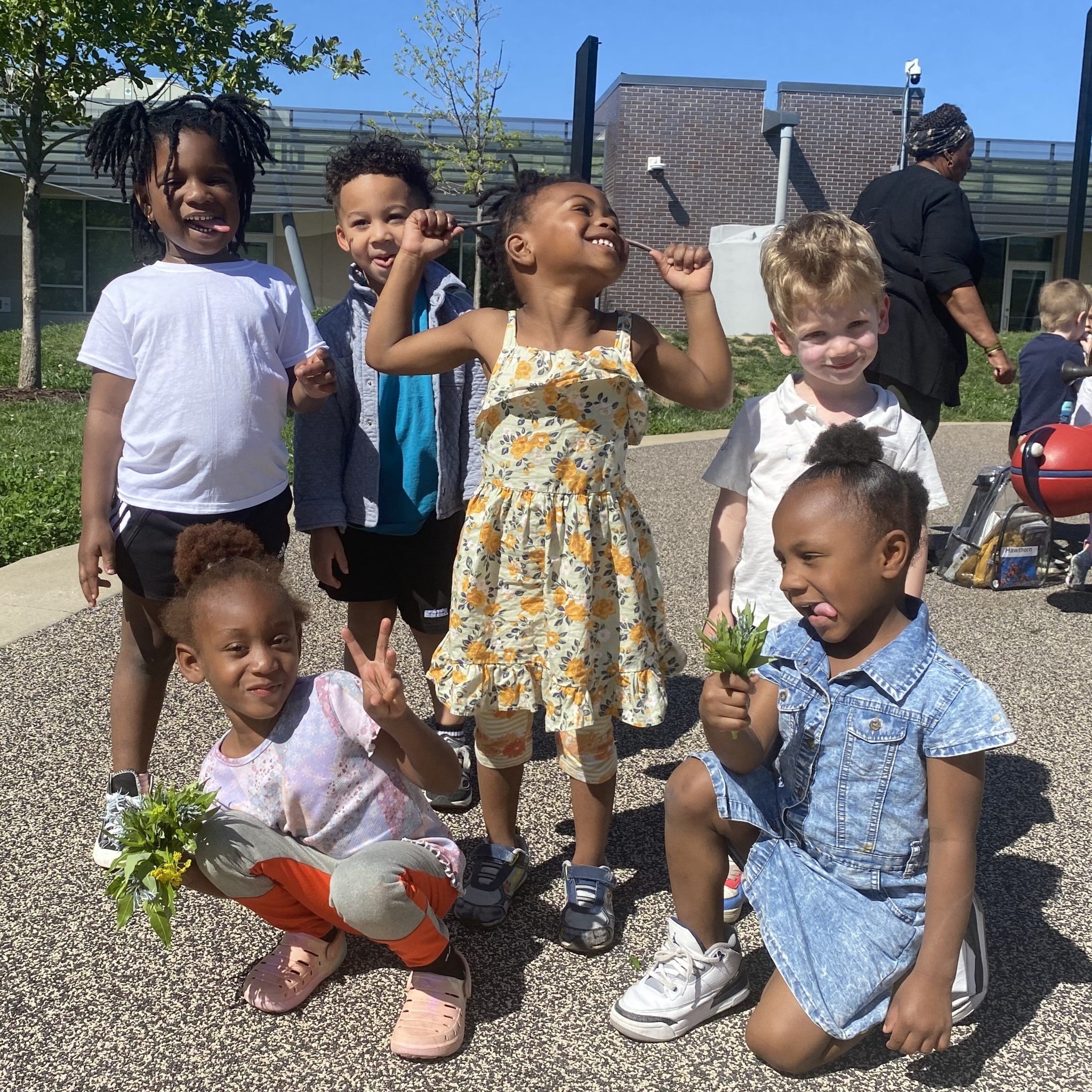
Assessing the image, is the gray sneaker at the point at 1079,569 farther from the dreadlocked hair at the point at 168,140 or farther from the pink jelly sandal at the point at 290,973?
the pink jelly sandal at the point at 290,973

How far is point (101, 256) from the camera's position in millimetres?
26391

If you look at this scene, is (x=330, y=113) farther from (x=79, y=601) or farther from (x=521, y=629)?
(x=521, y=629)

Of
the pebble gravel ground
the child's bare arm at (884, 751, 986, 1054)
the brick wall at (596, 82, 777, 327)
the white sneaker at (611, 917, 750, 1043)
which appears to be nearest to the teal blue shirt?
the pebble gravel ground

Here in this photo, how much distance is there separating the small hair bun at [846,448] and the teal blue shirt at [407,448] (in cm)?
122

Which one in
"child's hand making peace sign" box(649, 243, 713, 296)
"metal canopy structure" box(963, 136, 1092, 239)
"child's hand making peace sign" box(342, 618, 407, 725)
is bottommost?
"child's hand making peace sign" box(342, 618, 407, 725)

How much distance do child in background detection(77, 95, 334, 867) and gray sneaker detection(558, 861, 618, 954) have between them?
1.11 meters

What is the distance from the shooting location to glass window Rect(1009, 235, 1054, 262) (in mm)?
27781

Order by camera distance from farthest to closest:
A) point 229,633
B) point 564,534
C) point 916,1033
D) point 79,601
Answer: point 79,601 < point 564,534 < point 229,633 < point 916,1033

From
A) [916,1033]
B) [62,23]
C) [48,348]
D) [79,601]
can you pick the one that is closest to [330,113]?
[48,348]

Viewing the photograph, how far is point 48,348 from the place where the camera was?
1667cm

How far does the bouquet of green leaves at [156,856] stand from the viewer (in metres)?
2.06

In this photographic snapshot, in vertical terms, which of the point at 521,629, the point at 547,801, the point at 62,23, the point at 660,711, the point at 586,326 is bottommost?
the point at 547,801

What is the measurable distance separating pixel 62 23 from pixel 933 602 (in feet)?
30.2

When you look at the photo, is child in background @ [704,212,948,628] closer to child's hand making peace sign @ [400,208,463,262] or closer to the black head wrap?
child's hand making peace sign @ [400,208,463,262]
